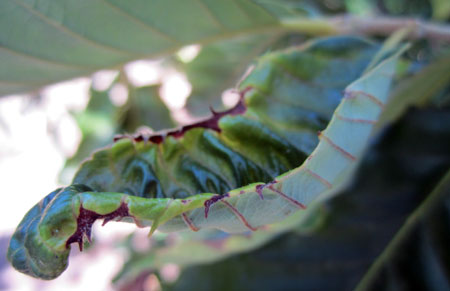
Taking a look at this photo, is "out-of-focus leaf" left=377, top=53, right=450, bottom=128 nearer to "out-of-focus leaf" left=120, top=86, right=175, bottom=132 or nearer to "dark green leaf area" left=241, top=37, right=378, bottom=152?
"dark green leaf area" left=241, top=37, right=378, bottom=152

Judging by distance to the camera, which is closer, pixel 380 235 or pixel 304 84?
pixel 304 84

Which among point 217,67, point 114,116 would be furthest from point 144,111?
point 217,67

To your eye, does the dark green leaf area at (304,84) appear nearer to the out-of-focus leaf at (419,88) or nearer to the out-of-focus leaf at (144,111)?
the out-of-focus leaf at (419,88)

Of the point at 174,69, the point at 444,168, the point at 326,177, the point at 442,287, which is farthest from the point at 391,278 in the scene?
the point at 174,69

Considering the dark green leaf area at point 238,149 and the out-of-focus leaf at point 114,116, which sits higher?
the out-of-focus leaf at point 114,116

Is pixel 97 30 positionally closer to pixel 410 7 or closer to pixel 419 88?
pixel 419 88

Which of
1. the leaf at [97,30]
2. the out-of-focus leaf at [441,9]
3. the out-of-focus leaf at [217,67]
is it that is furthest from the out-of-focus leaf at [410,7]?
the leaf at [97,30]

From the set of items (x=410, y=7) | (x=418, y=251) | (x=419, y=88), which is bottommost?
(x=418, y=251)

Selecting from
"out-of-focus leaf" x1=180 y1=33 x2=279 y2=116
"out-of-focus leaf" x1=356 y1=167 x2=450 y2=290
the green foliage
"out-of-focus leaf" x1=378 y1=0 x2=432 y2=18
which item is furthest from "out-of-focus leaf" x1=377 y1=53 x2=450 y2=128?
"out-of-focus leaf" x1=378 y1=0 x2=432 y2=18
